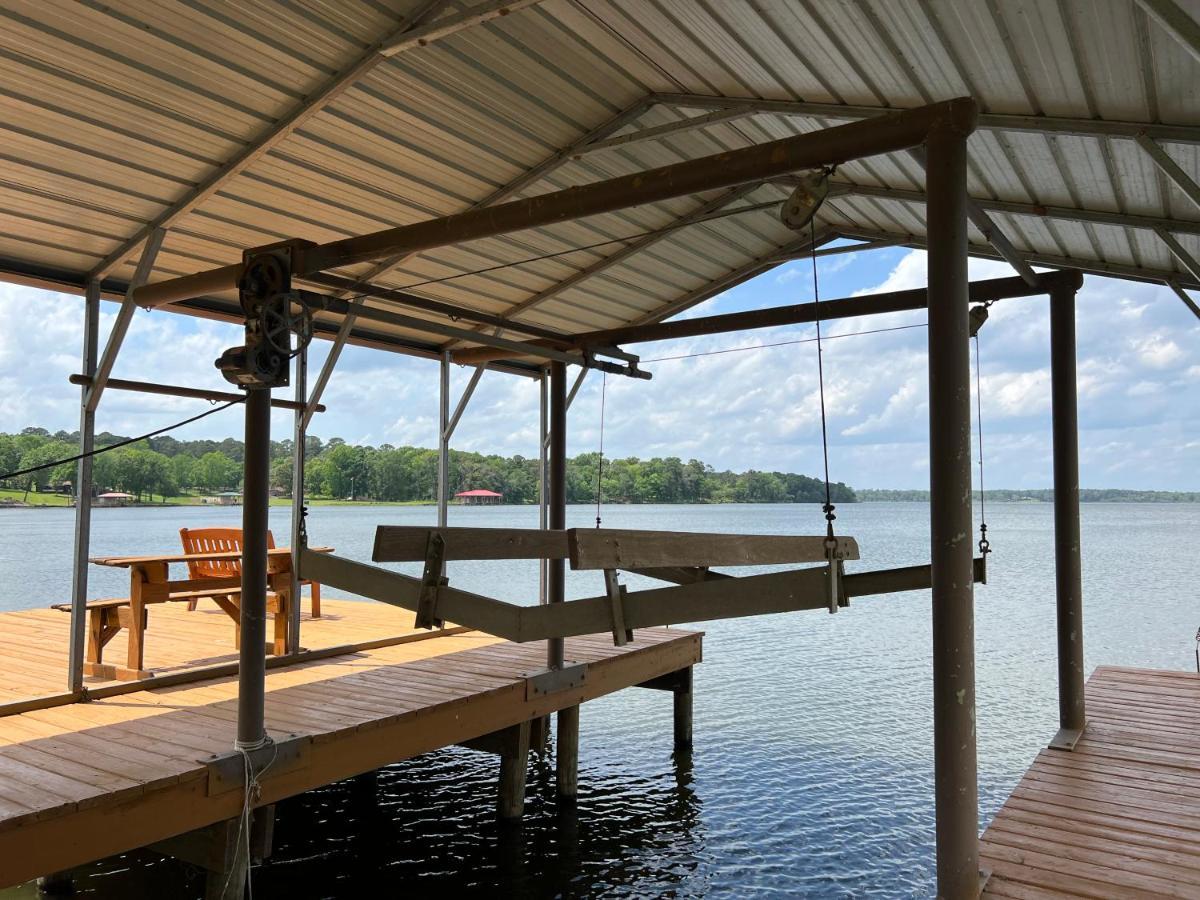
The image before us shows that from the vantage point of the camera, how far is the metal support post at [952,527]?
9.70ft

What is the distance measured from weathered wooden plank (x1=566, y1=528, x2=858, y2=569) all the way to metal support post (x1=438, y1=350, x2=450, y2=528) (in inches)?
235

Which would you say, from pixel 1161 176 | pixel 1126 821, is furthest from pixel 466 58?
pixel 1126 821

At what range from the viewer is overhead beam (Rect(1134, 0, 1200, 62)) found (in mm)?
3184

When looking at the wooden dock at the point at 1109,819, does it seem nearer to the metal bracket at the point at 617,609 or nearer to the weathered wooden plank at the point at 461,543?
the metal bracket at the point at 617,609

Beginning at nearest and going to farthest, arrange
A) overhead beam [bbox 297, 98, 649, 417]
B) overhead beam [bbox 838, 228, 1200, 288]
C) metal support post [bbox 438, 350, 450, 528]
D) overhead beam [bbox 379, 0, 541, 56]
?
overhead beam [bbox 379, 0, 541, 56] → overhead beam [bbox 297, 98, 649, 417] → overhead beam [bbox 838, 228, 1200, 288] → metal support post [bbox 438, 350, 450, 528]

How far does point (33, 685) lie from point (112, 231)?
309 cm

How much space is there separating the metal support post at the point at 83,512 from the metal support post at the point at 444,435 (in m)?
3.69

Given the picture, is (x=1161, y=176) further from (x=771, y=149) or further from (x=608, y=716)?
(x=608, y=716)

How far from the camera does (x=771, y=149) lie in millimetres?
3322

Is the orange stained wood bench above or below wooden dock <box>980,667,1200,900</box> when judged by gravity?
above

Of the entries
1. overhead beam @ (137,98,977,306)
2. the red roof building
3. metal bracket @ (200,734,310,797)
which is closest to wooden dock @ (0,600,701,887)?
metal bracket @ (200,734,310,797)

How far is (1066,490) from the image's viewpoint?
490 centimetres

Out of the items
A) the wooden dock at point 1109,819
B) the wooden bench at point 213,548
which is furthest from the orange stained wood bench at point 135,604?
the wooden dock at point 1109,819

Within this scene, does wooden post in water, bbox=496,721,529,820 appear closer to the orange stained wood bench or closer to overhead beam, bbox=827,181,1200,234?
the orange stained wood bench
